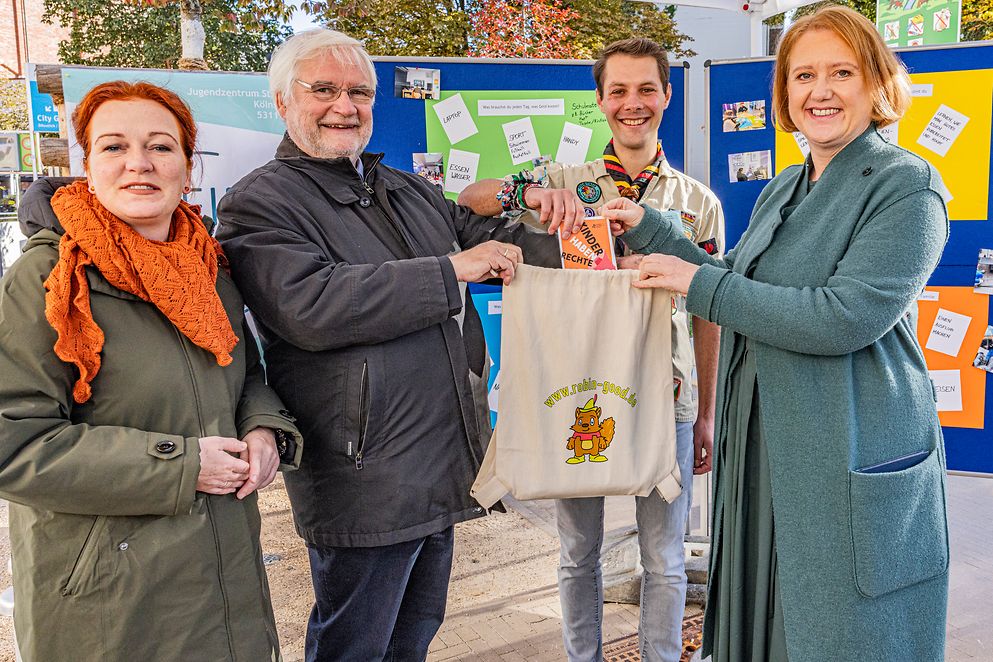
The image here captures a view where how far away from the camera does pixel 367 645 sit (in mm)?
2219

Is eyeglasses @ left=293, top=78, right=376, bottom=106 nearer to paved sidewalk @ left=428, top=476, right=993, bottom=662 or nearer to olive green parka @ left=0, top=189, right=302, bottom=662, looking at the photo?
olive green parka @ left=0, top=189, right=302, bottom=662

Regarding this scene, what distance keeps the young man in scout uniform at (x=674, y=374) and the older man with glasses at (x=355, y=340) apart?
1.76 feet

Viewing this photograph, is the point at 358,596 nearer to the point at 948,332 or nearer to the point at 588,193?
the point at 588,193

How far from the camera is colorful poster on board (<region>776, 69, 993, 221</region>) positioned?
3.53 meters

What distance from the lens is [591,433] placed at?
89.5 inches

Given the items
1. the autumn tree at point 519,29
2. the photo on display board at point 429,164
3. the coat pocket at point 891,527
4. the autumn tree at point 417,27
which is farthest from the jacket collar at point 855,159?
the autumn tree at point 417,27

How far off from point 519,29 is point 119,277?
11180mm

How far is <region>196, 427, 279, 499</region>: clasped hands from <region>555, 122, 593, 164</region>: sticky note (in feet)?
8.61

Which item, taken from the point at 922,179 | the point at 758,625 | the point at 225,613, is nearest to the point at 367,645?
the point at 225,613

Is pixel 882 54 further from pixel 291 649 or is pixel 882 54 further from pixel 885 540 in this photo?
pixel 291 649

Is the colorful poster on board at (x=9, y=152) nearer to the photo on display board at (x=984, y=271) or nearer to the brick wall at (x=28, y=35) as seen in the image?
the photo on display board at (x=984, y=271)

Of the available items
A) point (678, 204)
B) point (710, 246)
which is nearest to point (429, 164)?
point (678, 204)

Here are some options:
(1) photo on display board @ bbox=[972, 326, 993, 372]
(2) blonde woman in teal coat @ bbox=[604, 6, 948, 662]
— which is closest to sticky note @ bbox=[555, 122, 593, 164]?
(2) blonde woman in teal coat @ bbox=[604, 6, 948, 662]

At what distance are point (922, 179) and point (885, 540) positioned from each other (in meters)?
0.86
